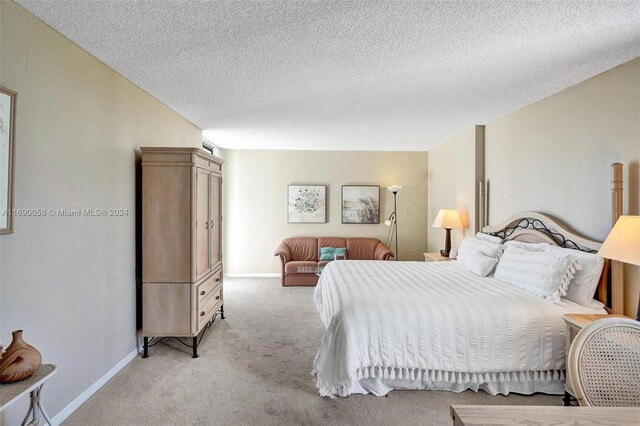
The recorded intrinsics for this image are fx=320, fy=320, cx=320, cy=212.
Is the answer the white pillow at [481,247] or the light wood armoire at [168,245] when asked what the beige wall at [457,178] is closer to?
the white pillow at [481,247]

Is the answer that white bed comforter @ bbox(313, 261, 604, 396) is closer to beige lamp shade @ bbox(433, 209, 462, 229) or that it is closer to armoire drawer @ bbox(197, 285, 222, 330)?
armoire drawer @ bbox(197, 285, 222, 330)

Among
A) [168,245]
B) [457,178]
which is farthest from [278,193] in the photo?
[168,245]

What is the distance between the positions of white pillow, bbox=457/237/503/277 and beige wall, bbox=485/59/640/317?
552 mm

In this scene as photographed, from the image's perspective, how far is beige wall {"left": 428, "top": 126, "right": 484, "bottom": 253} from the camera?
14.8 feet

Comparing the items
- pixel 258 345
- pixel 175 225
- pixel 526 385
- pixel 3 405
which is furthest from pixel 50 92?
pixel 526 385

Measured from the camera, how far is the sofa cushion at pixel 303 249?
20.4 ft

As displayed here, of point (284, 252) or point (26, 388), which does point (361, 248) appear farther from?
point (26, 388)

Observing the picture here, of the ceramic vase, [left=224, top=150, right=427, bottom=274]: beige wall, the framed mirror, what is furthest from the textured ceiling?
[left=224, top=150, right=427, bottom=274]: beige wall

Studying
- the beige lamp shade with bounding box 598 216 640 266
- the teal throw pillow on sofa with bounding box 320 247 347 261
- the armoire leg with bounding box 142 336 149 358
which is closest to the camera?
the beige lamp shade with bounding box 598 216 640 266

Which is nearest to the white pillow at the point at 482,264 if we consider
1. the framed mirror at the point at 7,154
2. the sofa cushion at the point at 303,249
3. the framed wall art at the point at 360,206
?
the framed wall art at the point at 360,206

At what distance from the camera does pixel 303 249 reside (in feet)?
20.5

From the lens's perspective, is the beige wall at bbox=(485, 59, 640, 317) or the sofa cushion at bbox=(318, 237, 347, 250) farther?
the sofa cushion at bbox=(318, 237, 347, 250)

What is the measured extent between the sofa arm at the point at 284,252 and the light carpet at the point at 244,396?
2.29 meters

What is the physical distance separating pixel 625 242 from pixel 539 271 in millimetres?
734
